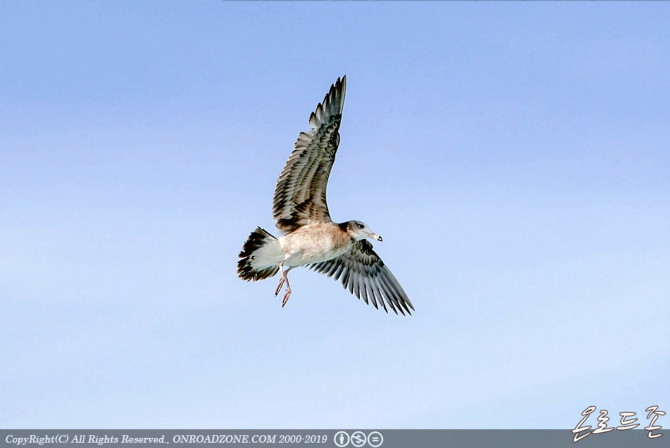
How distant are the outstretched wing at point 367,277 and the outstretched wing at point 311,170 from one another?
10.3ft

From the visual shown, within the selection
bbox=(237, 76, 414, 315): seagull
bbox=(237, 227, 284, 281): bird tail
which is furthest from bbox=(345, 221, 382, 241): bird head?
bbox=(237, 227, 284, 281): bird tail

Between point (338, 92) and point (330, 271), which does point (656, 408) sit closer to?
point (330, 271)

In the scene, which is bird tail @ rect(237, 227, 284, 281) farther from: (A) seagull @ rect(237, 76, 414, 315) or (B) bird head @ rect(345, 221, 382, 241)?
(B) bird head @ rect(345, 221, 382, 241)

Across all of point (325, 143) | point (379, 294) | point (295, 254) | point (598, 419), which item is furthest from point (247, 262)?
point (598, 419)

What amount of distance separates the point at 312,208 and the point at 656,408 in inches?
385

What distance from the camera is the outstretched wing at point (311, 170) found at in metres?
23.8

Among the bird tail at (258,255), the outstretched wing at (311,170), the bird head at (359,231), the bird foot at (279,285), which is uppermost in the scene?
the outstretched wing at (311,170)

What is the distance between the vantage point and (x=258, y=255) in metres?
24.1

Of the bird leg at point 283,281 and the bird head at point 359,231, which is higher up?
the bird head at point 359,231

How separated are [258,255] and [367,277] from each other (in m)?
4.89

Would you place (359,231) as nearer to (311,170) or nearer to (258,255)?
(311,170)

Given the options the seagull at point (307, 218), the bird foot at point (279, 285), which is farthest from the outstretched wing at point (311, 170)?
the bird foot at point (279, 285)

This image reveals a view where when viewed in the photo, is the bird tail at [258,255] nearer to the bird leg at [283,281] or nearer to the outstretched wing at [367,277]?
the bird leg at [283,281]

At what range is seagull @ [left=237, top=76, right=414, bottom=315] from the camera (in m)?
23.8
